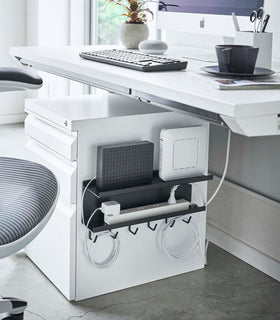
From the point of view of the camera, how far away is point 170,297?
1.95m

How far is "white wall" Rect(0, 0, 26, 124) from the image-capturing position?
417cm

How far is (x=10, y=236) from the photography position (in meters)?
1.10

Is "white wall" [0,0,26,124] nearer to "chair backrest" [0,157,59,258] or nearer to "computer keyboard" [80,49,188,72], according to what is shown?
"computer keyboard" [80,49,188,72]

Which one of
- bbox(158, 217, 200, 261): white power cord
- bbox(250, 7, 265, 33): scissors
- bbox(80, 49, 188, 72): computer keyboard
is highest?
bbox(250, 7, 265, 33): scissors

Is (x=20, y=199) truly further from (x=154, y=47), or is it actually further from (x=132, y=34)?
(x=132, y=34)

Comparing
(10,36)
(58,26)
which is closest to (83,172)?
(58,26)

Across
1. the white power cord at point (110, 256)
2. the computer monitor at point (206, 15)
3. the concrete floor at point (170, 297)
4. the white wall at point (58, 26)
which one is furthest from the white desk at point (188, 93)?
the white wall at point (58, 26)

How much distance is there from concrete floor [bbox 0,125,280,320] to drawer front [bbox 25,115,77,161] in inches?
19.1

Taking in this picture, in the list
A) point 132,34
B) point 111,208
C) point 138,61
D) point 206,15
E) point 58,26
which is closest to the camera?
point 138,61

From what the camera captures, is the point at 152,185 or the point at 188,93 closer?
the point at 188,93

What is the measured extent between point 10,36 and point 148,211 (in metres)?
2.73

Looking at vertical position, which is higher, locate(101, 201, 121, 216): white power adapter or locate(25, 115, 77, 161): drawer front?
locate(25, 115, 77, 161): drawer front

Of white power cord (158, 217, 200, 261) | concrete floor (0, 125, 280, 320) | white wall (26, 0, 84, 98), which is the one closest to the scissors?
white power cord (158, 217, 200, 261)

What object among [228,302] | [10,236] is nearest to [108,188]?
[228,302]
